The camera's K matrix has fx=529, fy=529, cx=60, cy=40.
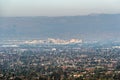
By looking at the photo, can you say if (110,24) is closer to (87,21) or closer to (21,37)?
(87,21)

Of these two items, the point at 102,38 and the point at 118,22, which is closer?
the point at 102,38

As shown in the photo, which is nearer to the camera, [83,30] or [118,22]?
[83,30]

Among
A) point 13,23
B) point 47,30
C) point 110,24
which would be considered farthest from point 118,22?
point 13,23

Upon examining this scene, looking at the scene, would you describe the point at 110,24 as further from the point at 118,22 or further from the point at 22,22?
the point at 22,22

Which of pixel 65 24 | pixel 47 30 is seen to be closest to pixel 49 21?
pixel 65 24

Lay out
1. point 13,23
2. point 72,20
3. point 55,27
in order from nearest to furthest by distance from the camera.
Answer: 1. point 13,23
2. point 55,27
3. point 72,20

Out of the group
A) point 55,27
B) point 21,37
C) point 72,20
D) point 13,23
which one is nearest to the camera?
point 21,37
